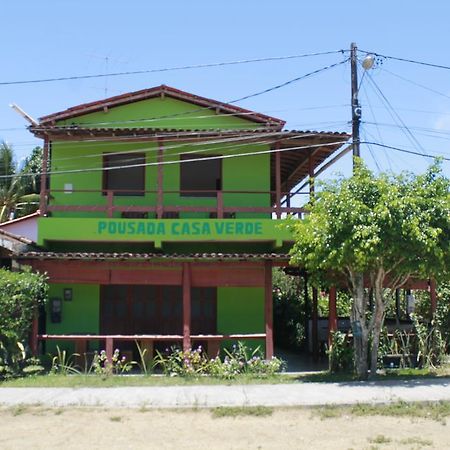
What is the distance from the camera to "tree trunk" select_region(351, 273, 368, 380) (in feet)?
42.2

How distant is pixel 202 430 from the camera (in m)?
8.52

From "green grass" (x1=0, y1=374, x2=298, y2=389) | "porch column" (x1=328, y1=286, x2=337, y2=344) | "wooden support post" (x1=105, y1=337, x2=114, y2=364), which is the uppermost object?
"porch column" (x1=328, y1=286, x2=337, y2=344)

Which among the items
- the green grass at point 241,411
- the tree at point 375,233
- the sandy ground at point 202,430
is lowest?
the sandy ground at point 202,430

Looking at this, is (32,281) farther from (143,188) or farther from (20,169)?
(20,169)

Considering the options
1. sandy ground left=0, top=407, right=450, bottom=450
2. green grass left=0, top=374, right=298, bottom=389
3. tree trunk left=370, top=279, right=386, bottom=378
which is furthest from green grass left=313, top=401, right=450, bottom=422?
green grass left=0, top=374, right=298, bottom=389

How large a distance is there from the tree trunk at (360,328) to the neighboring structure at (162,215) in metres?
2.24

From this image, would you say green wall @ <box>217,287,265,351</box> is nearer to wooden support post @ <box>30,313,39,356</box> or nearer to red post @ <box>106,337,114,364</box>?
red post @ <box>106,337,114,364</box>

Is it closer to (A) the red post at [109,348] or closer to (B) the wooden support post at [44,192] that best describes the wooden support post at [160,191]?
(B) the wooden support post at [44,192]

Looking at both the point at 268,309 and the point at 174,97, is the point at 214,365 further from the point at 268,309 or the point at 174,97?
the point at 174,97

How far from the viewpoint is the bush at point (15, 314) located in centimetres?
1274

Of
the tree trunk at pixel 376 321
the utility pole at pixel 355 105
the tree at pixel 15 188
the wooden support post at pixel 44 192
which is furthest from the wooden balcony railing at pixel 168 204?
the tree at pixel 15 188

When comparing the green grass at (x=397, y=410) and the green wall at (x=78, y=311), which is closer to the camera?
the green grass at (x=397, y=410)

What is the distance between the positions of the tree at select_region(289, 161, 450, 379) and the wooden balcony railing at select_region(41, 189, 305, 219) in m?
3.20

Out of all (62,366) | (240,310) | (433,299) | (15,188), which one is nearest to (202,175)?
(240,310)
